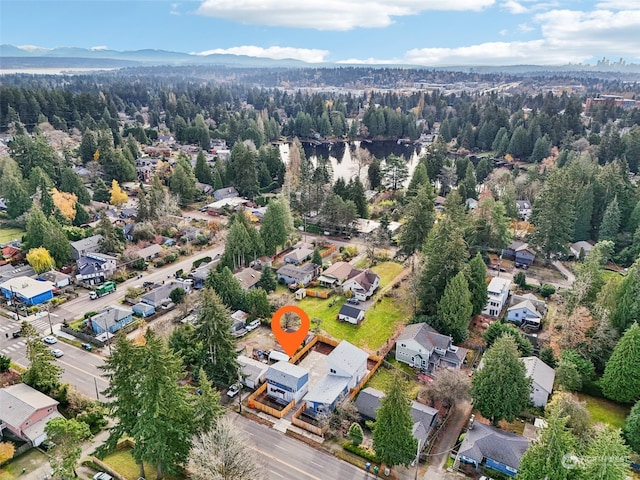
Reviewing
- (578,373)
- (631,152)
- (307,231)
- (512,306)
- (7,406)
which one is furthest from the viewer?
(631,152)

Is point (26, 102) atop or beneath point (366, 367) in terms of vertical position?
atop

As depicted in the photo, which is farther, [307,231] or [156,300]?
[307,231]

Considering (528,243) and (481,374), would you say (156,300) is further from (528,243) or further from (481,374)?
(528,243)

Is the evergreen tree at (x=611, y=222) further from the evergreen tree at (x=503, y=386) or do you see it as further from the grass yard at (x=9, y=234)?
the grass yard at (x=9, y=234)

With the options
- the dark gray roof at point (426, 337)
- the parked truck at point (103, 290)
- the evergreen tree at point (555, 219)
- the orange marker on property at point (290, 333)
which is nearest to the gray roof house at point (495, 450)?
the dark gray roof at point (426, 337)

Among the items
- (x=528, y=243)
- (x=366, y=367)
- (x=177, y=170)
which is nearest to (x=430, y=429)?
(x=366, y=367)

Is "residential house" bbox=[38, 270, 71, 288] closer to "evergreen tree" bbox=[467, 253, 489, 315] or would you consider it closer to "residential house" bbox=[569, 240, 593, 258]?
"evergreen tree" bbox=[467, 253, 489, 315]

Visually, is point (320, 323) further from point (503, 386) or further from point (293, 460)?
point (503, 386)

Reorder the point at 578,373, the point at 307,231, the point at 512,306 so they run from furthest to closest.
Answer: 1. the point at 307,231
2. the point at 512,306
3. the point at 578,373
